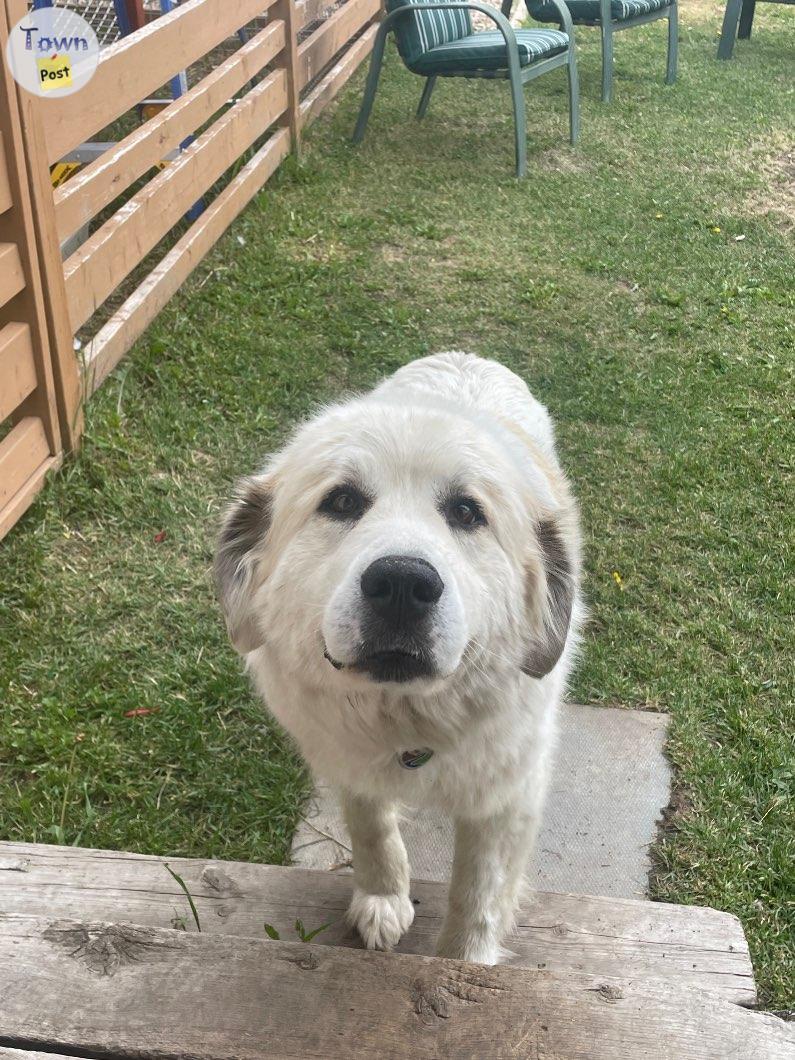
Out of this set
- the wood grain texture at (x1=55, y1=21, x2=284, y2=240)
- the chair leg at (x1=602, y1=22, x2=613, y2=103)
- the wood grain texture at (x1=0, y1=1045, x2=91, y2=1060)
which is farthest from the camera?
the chair leg at (x1=602, y1=22, x2=613, y2=103)

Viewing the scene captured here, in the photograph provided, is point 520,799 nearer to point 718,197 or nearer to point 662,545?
point 662,545

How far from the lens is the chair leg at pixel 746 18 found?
11.4 m

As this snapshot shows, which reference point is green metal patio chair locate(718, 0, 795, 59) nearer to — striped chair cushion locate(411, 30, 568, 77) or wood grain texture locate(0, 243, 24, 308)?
striped chair cushion locate(411, 30, 568, 77)

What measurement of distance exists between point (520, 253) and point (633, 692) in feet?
12.7

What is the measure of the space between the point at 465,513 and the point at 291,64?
19.0ft

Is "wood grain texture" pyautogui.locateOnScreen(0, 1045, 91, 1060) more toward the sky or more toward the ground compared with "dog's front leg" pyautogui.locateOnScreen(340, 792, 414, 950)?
more toward the sky

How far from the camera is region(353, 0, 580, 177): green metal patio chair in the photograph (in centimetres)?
714

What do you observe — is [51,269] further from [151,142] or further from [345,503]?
[345,503]

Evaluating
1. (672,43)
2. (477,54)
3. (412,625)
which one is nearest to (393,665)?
(412,625)

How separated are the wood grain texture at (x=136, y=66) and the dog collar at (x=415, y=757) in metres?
2.78

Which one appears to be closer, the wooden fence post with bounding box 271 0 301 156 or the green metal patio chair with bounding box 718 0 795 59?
the wooden fence post with bounding box 271 0 301 156

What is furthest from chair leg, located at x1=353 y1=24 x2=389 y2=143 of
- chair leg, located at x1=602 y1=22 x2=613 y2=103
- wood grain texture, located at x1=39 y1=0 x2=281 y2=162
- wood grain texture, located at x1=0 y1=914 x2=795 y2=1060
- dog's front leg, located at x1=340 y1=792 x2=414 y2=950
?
wood grain texture, located at x1=0 y1=914 x2=795 y2=1060

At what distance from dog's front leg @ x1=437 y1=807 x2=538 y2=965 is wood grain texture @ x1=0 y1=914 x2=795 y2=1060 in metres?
0.45

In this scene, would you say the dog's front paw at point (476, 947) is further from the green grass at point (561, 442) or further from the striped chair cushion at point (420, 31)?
the striped chair cushion at point (420, 31)
